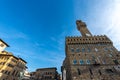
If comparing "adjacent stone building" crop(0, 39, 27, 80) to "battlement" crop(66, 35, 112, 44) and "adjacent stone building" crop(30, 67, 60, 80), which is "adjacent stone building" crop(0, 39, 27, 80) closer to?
"adjacent stone building" crop(30, 67, 60, 80)

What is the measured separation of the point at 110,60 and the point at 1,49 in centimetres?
5311

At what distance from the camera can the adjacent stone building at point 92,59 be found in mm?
31234

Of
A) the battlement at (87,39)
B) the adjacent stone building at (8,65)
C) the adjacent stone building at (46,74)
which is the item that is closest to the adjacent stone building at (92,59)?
the battlement at (87,39)

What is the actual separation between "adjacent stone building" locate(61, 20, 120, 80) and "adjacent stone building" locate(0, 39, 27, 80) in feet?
77.6

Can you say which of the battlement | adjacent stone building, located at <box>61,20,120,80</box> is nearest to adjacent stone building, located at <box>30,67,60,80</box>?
adjacent stone building, located at <box>61,20,120,80</box>

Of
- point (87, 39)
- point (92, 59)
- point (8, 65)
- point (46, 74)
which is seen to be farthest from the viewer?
point (46, 74)

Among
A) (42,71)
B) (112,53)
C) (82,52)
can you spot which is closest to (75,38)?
(82,52)

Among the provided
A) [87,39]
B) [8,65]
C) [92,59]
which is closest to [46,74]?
[8,65]

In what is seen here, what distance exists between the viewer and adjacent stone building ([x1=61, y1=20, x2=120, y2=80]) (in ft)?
102

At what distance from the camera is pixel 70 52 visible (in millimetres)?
36906

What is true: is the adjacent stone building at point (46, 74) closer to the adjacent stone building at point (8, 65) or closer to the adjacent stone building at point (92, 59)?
the adjacent stone building at point (8, 65)

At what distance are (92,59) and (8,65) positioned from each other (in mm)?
39090

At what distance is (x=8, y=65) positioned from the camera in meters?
43.0

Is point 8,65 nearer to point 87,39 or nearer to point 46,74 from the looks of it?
point 46,74
